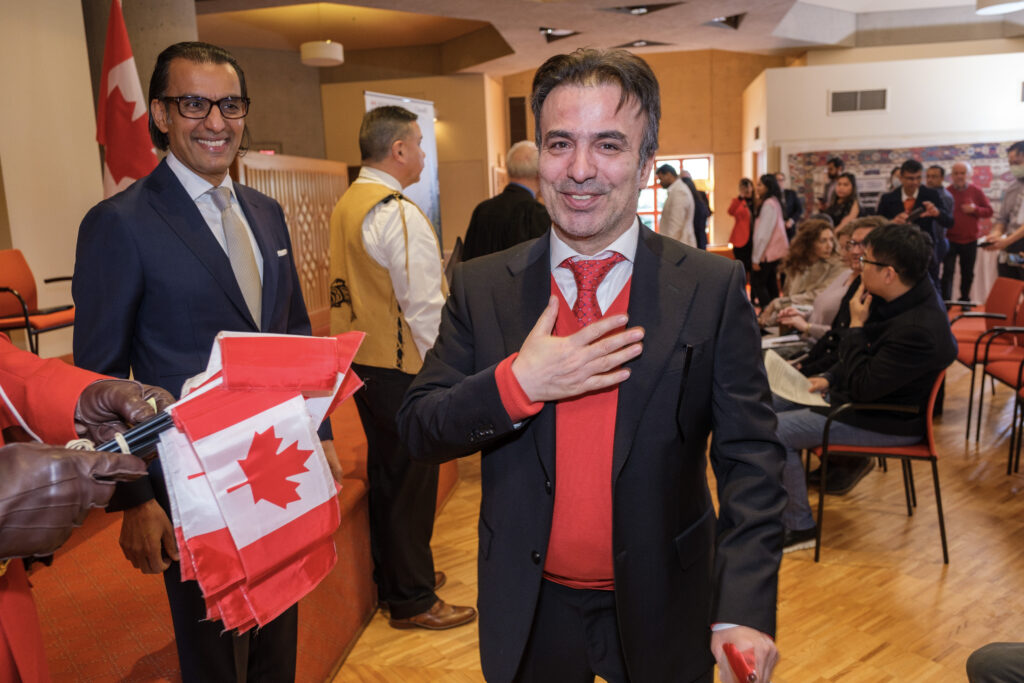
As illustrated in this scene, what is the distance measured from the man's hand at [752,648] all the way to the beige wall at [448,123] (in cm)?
1296

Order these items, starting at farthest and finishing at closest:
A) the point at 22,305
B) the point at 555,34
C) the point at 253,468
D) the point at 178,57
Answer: the point at 555,34
the point at 22,305
the point at 178,57
the point at 253,468

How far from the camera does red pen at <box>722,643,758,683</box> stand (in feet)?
3.51

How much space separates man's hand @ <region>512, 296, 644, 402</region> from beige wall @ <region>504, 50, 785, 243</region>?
1633 cm

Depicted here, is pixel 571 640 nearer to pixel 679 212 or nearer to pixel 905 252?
pixel 905 252

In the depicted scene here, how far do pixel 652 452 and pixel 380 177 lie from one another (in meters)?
2.05

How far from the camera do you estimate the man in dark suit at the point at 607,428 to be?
1.25 m

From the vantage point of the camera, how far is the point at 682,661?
1352 mm

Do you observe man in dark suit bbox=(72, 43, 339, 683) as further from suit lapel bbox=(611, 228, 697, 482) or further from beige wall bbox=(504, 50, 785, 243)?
beige wall bbox=(504, 50, 785, 243)

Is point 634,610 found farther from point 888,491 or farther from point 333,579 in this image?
point 888,491

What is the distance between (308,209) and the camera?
8.77 meters

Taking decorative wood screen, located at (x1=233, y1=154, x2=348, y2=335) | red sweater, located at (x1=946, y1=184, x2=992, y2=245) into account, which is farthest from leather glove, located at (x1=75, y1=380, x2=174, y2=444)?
red sweater, located at (x1=946, y1=184, x2=992, y2=245)

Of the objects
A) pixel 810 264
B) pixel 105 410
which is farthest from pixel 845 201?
pixel 105 410

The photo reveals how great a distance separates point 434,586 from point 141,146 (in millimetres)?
3063

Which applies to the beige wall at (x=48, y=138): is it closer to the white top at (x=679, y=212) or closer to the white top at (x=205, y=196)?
the white top at (x=205, y=196)
